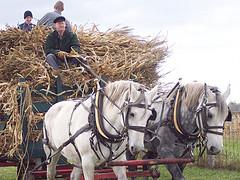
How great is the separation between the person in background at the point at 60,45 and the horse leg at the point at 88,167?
5.62ft

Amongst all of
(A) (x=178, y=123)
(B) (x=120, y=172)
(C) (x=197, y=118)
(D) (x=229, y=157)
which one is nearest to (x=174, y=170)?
(A) (x=178, y=123)

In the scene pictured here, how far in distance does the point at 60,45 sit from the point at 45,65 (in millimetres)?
339

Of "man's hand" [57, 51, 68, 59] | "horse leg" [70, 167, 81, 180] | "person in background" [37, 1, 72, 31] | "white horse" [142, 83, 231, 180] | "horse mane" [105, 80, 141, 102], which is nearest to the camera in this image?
"horse mane" [105, 80, 141, 102]

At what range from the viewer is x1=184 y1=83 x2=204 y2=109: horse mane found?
6086 mm

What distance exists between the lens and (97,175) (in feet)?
20.2

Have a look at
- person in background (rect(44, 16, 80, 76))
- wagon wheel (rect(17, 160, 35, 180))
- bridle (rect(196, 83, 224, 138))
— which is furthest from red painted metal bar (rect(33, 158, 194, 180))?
person in background (rect(44, 16, 80, 76))

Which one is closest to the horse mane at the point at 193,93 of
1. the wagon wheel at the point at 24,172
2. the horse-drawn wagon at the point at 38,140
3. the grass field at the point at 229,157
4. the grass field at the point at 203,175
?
the horse-drawn wagon at the point at 38,140

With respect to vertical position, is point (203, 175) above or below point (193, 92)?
below

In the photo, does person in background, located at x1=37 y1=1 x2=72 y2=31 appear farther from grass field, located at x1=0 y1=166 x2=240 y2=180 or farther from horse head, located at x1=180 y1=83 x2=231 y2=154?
grass field, located at x1=0 y1=166 x2=240 y2=180

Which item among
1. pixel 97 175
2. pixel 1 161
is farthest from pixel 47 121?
pixel 1 161

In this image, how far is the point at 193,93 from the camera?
20.1 feet

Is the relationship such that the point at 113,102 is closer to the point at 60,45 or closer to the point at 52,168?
the point at 52,168

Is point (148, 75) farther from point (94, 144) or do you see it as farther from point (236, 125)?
point (236, 125)

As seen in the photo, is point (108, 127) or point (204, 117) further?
point (204, 117)
